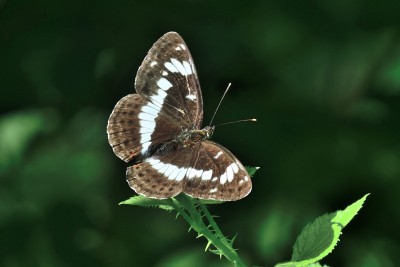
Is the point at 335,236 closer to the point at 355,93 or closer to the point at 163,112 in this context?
the point at 163,112

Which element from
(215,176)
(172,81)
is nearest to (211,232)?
(215,176)

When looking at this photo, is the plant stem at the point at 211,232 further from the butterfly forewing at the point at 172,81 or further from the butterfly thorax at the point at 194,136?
the butterfly forewing at the point at 172,81

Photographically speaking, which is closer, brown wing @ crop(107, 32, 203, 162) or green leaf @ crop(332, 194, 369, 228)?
green leaf @ crop(332, 194, 369, 228)

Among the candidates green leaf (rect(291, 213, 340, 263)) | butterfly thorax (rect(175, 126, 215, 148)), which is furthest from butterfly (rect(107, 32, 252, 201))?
green leaf (rect(291, 213, 340, 263))

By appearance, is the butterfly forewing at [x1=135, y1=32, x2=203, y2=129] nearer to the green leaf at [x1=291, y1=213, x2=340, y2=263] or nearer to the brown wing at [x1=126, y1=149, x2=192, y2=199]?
the brown wing at [x1=126, y1=149, x2=192, y2=199]

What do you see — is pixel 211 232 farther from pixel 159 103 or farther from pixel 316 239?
pixel 159 103

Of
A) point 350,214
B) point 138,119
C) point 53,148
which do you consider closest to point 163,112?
point 138,119

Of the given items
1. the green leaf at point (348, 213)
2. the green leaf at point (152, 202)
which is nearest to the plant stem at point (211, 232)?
the green leaf at point (152, 202)
